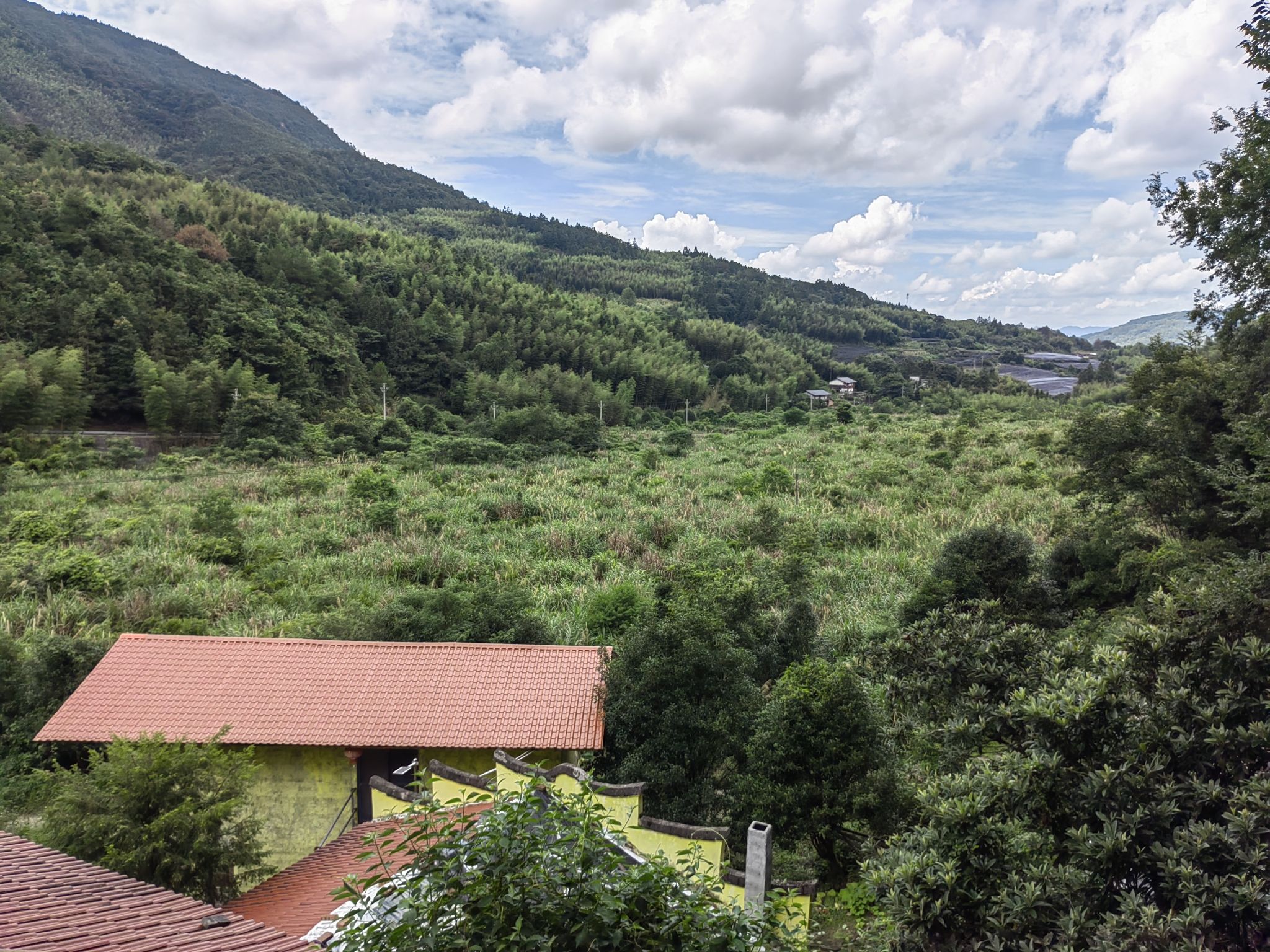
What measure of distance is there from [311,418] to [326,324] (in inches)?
447

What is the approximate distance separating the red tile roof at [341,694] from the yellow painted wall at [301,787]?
1.33 feet

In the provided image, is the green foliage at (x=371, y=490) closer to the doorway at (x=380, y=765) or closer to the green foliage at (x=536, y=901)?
the doorway at (x=380, y=765)

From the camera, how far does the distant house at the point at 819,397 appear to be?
64.0 metres

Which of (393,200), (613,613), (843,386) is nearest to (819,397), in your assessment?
(843,386)

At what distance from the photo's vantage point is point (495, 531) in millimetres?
21609

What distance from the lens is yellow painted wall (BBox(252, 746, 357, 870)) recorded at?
8.54 m

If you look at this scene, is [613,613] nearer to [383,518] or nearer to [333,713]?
[333,713]

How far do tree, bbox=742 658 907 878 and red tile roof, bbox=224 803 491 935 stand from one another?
2863mm

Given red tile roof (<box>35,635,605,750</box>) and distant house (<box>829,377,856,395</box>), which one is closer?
red tile roof (<box>35,635,605,750</box>)

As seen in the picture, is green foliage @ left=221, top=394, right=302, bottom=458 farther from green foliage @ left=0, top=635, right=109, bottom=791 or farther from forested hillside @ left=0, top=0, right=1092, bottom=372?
forested hillside @ left=0, top=0, right=1092, bottom=372

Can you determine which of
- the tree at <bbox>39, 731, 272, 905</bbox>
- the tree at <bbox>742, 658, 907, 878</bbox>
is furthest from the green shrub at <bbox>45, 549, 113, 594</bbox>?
the tree at <bbox>742, 658, 907, 878</bbox>

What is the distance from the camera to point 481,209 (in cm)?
13788

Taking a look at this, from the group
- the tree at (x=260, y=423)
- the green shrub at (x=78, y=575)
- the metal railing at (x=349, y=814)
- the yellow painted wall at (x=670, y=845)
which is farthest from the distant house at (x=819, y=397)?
the yellow painted wall at (x=670, y=845)

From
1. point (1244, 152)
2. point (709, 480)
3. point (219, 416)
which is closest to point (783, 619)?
point (1244, 152)
